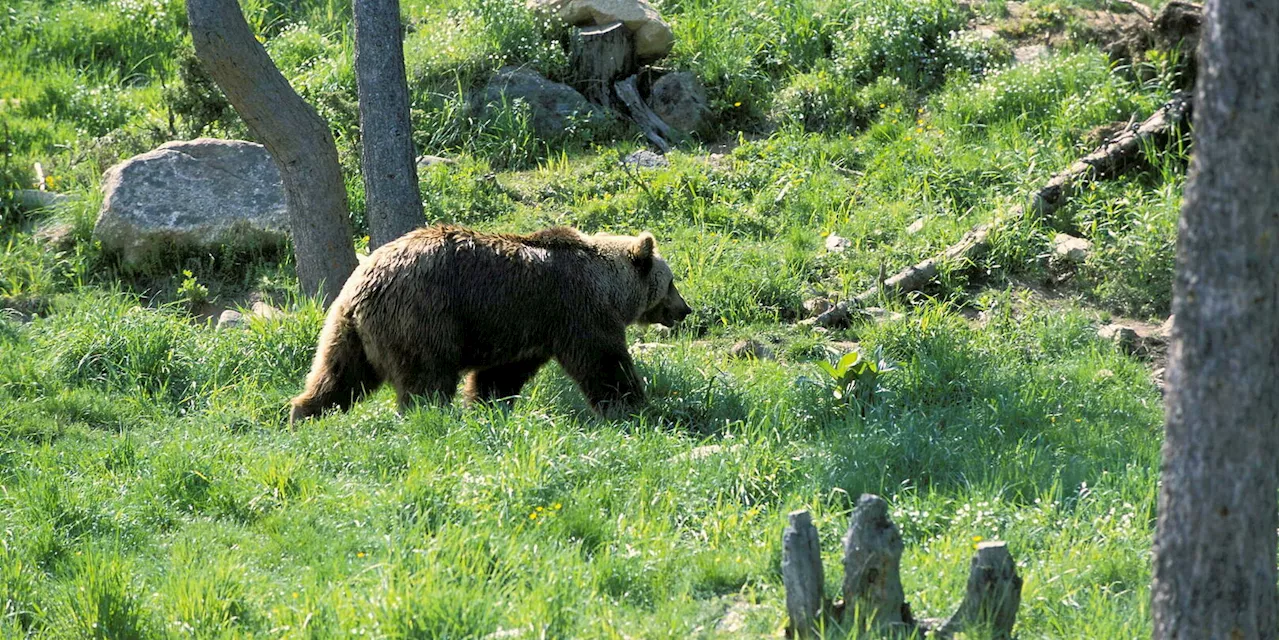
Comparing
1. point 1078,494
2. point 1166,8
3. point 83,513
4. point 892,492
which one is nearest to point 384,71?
point 83,513

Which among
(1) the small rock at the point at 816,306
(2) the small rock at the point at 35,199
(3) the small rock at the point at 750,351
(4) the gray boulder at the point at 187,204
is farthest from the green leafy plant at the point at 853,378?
(2) the small rock at the point at 35,199

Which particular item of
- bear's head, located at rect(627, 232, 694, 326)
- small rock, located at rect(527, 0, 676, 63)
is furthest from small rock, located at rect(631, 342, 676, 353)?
small rock, located at rect(527, 0, 676, 63)

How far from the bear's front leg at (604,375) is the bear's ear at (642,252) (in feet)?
2.42

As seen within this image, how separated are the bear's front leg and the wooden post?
10.7ft

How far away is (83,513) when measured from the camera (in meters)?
5.42

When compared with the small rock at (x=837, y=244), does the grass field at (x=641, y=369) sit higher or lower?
higher

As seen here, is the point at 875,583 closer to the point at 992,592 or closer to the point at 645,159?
the point at 992,592

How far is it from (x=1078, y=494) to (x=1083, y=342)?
2.99m

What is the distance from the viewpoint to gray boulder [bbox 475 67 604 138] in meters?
11.9

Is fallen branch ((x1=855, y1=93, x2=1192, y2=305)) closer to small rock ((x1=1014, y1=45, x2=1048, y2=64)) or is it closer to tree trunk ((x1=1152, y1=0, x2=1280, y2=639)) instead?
small rock ((x1=1014, y1=45, x2=1048, y2=64))

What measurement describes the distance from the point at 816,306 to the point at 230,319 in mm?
4213

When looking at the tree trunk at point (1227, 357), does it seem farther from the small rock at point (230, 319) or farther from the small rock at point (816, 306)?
the small rock at point (230, 319)

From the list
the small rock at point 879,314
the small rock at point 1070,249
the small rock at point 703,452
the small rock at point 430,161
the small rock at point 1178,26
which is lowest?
the small rock at point 879,314

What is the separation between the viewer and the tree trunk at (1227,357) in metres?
3.13
